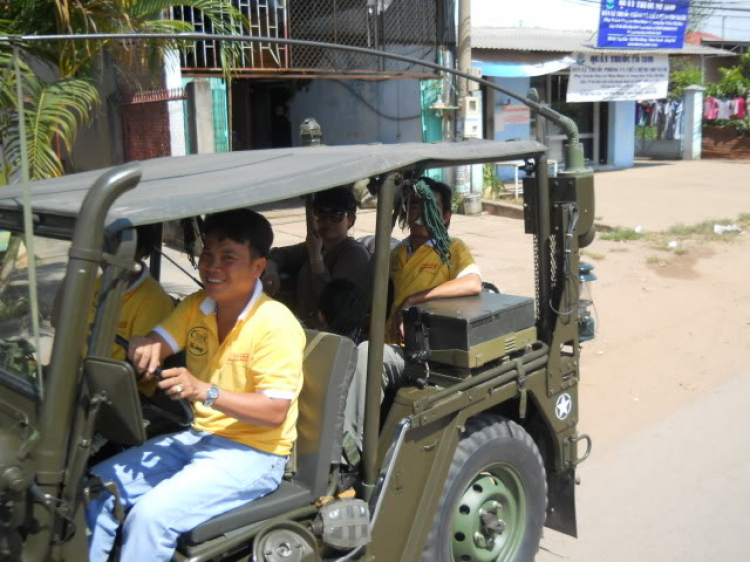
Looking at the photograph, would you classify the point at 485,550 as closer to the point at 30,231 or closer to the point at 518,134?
the point at 30,231

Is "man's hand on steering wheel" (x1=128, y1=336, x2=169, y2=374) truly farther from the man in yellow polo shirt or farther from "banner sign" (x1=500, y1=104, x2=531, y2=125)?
"banner sign" (x1=500, y1=104, x2=531, y2=125)

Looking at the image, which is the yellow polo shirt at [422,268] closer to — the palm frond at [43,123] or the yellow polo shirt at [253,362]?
the yellow polo shirt at [253,362]

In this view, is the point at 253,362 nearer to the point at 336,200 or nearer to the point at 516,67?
the point at 336,200

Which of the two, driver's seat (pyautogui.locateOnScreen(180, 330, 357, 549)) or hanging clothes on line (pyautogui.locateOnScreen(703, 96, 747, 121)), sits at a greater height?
hanging clothes on line (pyautogui.locateOnScreen(703, 96, 747, 121))

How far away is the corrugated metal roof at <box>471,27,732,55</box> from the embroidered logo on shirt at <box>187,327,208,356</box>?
12.9m

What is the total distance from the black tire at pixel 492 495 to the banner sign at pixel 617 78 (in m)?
15.3

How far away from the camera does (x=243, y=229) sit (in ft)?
8.34

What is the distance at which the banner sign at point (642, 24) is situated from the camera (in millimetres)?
16969

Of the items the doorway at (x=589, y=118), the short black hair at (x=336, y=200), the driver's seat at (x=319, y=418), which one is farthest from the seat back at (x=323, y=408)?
the doorway at (x=589, y=118)

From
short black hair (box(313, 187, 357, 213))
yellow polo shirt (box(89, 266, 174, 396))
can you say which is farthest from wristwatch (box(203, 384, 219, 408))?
short black hair (box(313, 187, 357, 213))

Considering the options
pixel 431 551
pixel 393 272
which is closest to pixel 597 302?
pixel 393 272

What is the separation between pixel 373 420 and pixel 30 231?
1210 mm

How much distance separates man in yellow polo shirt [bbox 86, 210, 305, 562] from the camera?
7.38 feet

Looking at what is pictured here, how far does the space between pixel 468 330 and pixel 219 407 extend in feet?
3.20
